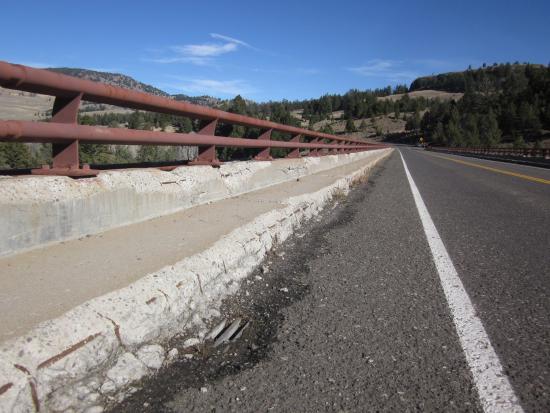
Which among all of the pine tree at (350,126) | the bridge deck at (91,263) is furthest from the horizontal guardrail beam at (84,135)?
the pine tree at (350,126)

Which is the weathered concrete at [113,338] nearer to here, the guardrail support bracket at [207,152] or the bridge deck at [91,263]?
the bridge deck at [91,263]

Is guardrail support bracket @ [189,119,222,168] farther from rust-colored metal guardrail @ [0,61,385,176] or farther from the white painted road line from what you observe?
the white painted road line

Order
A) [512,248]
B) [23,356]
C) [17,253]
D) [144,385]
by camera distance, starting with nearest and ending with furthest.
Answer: [23,356], [144,385], [17,253], [512,248]

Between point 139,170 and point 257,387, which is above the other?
point 139,170

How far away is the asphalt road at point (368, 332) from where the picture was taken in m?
1.97

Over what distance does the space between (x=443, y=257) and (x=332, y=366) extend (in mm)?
2487

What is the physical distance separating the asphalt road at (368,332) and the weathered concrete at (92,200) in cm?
121

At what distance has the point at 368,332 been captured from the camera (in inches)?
102

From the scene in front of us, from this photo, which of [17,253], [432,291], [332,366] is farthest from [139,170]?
[432,291]

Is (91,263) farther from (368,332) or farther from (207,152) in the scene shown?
(207,152)

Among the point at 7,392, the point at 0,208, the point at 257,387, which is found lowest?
the point at 257,387

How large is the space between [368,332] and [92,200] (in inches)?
87.2

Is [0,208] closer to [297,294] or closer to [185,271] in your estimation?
[185,271]

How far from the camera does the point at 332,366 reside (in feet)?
7.30
